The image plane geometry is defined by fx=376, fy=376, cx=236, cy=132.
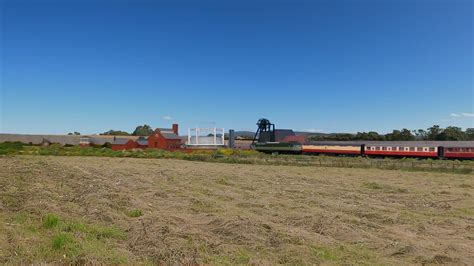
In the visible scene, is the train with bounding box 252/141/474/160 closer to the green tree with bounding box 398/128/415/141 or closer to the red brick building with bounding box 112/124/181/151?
the red brick building with bounding box 112/124/181/151

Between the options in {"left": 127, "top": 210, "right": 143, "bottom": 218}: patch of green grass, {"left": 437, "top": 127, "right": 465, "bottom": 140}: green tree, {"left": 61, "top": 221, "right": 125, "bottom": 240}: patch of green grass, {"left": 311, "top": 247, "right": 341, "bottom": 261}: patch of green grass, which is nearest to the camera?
{"left": 311, "top": 247, "right": 341, "bottom": 261}: patch of green grass

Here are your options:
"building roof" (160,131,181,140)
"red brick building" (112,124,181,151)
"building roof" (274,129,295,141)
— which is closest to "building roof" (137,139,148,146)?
"red brick building" (112,124,181,151)

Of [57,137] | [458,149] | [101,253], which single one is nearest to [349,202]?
[101,253]

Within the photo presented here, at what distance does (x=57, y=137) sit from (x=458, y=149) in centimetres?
10253

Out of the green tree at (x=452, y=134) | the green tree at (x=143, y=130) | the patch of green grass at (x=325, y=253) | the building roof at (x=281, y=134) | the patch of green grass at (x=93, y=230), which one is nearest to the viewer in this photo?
the patch of green grass at (x=325, y=253)

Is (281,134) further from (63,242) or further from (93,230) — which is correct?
(63,242)

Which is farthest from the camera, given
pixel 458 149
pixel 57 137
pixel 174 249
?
pixel 57 137

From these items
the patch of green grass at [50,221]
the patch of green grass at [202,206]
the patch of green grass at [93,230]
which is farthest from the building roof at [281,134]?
the patch of green grass at [93,230]

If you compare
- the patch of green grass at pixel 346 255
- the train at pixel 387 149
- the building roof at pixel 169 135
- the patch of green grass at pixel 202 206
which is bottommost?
the patch of green grass at pixel 346 255

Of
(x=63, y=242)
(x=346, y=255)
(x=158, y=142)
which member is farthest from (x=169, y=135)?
(x=346, y=255)

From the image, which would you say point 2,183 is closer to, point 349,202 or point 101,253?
point 101,253

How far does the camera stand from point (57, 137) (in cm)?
11106

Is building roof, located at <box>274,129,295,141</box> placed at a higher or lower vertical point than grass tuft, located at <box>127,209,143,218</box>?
higher

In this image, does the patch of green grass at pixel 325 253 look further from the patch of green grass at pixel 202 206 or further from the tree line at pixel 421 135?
the tree line at pixel 421 135
